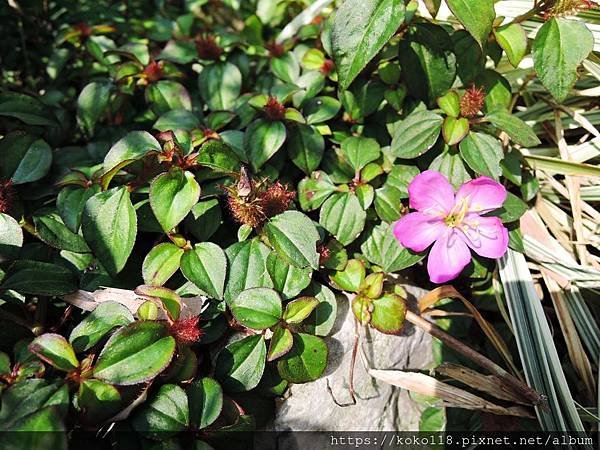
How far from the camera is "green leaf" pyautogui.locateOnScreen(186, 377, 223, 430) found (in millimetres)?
968

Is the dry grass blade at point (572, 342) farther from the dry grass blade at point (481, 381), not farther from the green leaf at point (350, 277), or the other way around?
the green leaf at point (350, 277)

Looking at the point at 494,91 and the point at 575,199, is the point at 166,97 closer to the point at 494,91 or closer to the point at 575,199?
the point at 494,91

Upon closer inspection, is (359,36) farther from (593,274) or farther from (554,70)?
(593,274)

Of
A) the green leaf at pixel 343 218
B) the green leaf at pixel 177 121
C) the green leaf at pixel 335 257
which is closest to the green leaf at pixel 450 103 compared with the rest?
the green leaf at pixel 343 218

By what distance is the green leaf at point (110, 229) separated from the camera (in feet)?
3.51

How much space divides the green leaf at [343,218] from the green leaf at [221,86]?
1.51 feet

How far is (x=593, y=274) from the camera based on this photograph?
134 cm

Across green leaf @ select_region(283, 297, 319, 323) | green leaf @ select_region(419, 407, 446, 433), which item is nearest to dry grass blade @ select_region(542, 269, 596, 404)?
green leaf @ select_region(419, 407, 446, 433)

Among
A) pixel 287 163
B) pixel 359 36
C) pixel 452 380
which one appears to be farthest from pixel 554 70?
pixel 452 380

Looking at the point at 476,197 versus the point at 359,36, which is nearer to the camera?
the point at 359,36

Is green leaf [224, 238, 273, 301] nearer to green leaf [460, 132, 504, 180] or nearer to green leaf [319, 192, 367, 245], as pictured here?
green leaf [319, 192, 367, 245]

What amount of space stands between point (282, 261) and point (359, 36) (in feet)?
1.66

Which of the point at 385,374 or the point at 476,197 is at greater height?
the point at 476,197

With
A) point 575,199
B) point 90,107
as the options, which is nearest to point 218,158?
point 90,107
